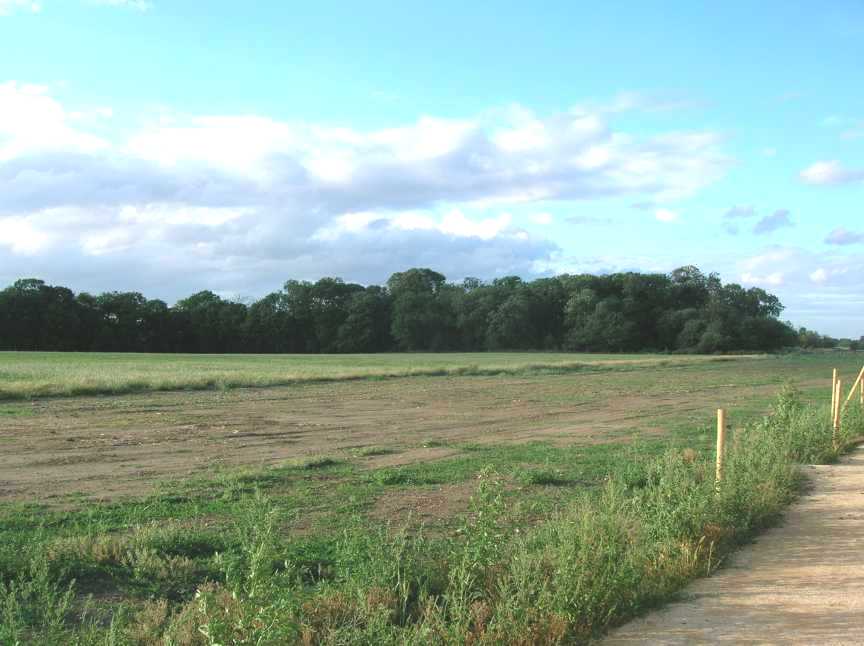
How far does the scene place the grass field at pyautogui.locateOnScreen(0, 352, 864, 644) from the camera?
5.55 metres

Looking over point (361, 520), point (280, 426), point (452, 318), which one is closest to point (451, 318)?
point (452, 318)

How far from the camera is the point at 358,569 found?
6504 millimetres

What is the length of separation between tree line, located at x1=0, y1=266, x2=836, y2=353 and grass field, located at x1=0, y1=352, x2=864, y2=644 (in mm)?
78185

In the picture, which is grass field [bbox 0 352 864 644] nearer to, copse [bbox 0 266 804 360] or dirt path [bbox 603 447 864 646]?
dirt path [bbox 603 447 864 646]

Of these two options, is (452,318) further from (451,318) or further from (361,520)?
(361,520)

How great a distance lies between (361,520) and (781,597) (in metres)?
4.39

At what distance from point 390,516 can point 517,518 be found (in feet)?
4.95

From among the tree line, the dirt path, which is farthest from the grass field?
the tree line

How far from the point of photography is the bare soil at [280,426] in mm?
13359

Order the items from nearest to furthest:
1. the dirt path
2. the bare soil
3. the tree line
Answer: the dirt path, the bare soil, the tree line

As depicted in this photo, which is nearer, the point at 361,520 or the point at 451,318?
the point at 361,520

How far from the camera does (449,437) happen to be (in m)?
18.0

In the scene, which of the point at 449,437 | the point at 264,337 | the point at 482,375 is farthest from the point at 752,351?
the point at 449,437

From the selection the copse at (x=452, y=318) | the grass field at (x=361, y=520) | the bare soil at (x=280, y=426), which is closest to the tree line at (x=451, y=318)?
the copse at (x=452, y=318)
